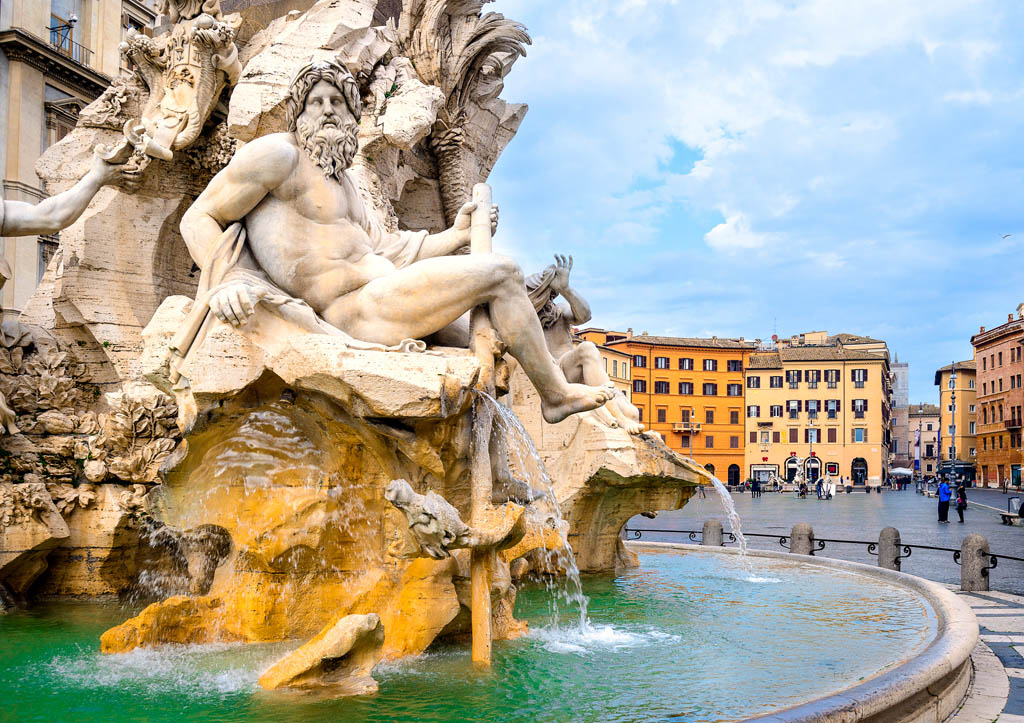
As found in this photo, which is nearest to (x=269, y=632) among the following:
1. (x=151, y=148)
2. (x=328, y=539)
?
(x=328, y=539)

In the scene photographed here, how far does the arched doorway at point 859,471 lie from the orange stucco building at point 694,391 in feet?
27.7

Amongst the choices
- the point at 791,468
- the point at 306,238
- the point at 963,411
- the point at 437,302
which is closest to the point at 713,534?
the point at 437,302

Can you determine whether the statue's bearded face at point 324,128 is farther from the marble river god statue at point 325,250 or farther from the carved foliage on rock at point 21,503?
the carved foliage on rock at point 21,503

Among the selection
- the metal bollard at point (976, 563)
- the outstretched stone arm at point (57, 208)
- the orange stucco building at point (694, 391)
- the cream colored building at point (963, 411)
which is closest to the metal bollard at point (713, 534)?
the metal bollard at point (976, 563)

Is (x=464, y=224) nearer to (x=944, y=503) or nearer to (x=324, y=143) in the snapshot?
(x=324, y=143)

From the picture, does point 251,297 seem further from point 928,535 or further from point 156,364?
point 928,535

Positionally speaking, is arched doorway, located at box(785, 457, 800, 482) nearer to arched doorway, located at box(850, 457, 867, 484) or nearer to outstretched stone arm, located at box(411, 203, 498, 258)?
arched doorway, located at box(850, 457, 867, 484)

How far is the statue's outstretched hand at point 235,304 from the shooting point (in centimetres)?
509

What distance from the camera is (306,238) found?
564 centimetres

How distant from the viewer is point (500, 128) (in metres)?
11.8

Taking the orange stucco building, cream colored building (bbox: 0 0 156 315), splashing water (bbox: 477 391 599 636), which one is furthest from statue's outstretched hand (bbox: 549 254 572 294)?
the orange stucco building

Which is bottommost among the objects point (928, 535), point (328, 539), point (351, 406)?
point (928, 535)

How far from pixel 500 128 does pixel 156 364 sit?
7.22m

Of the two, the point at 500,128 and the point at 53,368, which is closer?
the point at 53,368
